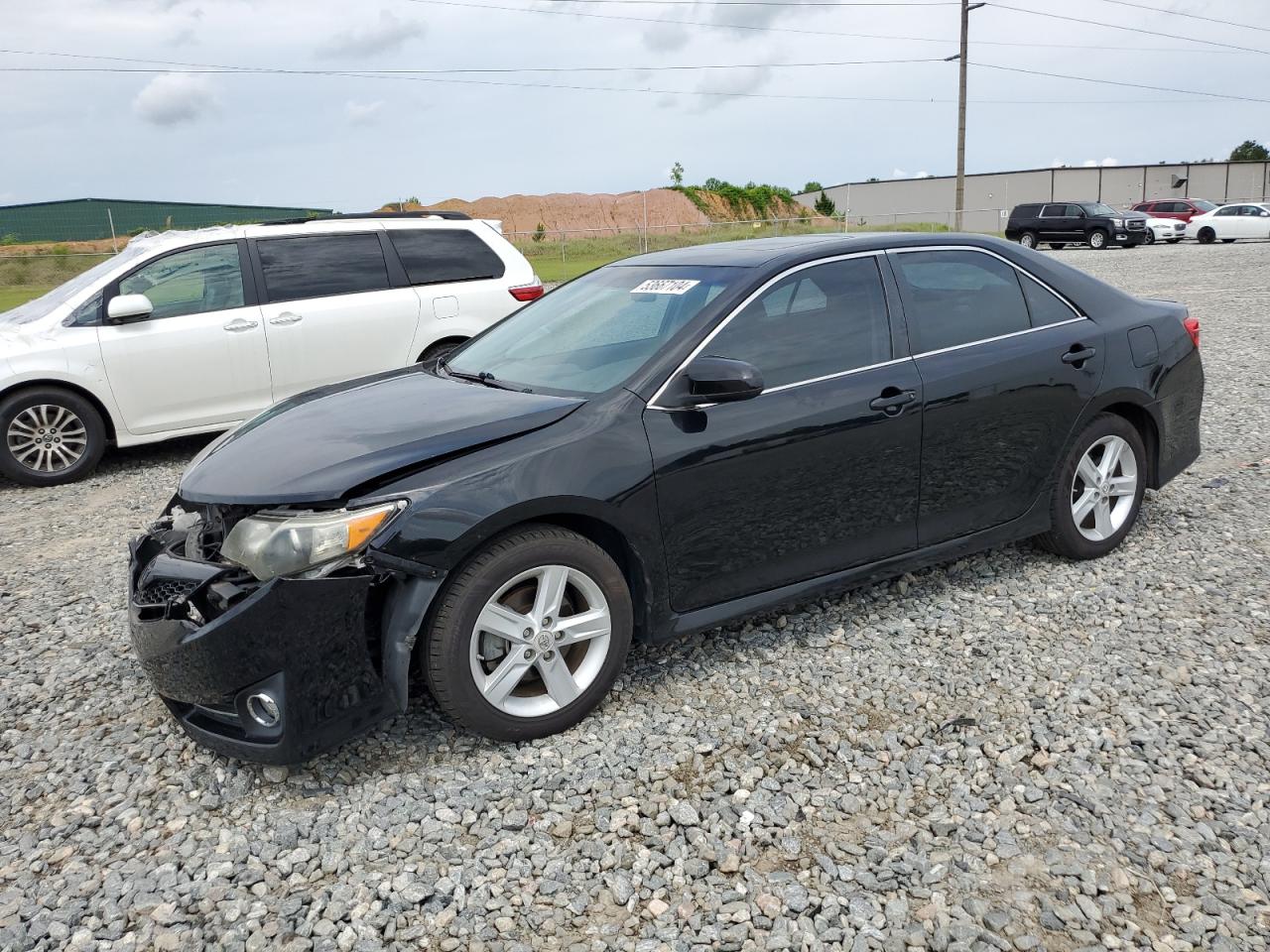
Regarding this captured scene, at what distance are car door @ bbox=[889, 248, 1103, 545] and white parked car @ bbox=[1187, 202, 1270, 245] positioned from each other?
35.3 m

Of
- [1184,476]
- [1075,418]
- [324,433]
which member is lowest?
[1184,476]

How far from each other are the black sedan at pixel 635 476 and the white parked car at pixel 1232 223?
34734 mm

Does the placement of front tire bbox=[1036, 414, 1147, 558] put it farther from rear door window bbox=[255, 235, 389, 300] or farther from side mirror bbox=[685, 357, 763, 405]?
rear door window bbox=[255, 235, 389, 300]

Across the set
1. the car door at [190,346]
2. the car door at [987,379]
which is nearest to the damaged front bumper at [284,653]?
the car door at [987,379]

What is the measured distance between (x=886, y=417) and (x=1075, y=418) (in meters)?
1.15

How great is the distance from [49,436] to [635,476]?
19.4 feet

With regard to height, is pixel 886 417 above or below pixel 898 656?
above

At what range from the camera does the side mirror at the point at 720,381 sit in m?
3.45

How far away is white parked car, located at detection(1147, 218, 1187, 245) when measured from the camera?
1394 inches

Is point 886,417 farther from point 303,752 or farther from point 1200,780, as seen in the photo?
point 303,752

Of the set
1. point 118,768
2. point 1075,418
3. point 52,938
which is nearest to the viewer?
point 52,938

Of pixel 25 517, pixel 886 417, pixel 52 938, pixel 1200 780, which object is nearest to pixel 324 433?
pixel 52 938

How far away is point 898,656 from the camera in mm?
3965

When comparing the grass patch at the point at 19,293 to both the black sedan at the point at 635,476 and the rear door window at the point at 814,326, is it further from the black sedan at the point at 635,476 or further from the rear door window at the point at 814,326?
the rear door window at the point at 814,326
